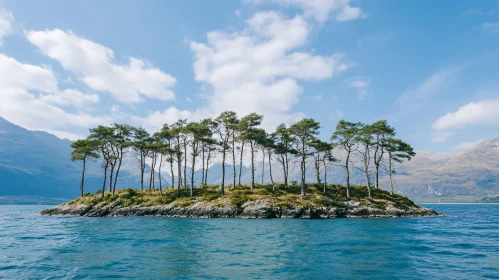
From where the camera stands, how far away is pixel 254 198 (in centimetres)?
5775

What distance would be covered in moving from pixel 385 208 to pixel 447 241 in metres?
32.7

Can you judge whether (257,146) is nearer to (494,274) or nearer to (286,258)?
(286,258)

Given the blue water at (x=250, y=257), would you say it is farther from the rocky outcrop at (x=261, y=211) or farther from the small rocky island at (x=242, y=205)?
the small rocky island at (x=242, y=205)

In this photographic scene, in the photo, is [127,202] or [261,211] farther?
[127,202]

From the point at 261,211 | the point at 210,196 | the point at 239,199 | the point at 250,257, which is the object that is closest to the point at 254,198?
the point at 239,199

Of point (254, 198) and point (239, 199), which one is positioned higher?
point (254, 198)

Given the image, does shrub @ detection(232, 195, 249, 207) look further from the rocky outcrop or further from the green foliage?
the rocky outcrop

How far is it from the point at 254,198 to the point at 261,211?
5031 millimetres

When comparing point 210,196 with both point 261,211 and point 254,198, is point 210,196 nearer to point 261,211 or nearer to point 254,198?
point 254,198

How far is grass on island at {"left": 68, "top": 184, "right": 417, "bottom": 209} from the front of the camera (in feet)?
187

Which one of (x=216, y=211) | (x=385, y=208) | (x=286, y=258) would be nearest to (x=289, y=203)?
(x=216, y=211)

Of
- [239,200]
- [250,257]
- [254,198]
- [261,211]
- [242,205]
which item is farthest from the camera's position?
[254,198]

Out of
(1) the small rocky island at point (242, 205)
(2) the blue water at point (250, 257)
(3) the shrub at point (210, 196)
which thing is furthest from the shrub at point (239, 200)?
(2) the blue water at point (250, 257)

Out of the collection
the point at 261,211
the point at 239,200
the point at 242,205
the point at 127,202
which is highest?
the point at 239,200
